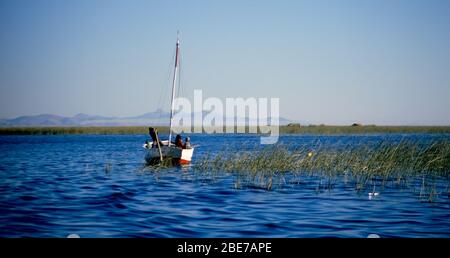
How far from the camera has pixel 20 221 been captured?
12.0 metres

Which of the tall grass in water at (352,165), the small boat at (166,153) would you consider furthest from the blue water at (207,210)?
the small boat at (166,153)

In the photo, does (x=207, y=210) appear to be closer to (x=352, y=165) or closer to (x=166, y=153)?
(x=352, y=165)

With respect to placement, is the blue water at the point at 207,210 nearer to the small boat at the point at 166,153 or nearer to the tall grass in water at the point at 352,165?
the tall grass in water at the point at 352,165

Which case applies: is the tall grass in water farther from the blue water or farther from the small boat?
the small boat

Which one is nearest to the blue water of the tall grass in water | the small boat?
the tall grass in water

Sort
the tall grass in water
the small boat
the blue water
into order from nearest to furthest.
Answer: the blue water, the tall grass in water, the small boat

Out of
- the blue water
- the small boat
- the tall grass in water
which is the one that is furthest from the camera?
the small boat

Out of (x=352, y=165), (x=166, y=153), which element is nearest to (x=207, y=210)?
(x=352, y=165)

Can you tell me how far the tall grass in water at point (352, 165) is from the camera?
2016 centimetres

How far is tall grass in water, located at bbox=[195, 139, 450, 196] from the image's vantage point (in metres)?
20.2
